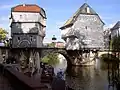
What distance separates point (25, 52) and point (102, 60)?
25.0 metres

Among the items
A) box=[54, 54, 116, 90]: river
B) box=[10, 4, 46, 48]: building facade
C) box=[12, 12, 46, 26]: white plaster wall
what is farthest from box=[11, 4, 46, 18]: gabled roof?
box=[54, 54, 116, 90]: river

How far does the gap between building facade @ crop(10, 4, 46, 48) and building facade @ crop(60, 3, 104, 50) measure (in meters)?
10.1

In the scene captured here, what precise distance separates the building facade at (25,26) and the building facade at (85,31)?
1008 cm

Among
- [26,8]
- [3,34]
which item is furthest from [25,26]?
[3,34]

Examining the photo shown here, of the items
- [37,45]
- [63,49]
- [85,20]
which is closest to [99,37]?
[85,20]

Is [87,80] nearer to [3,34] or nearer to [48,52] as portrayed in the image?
[48,52]

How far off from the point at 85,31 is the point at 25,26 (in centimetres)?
1566

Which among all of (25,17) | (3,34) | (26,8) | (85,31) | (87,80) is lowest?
(87,80)

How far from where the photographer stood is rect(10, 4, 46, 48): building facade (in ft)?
184

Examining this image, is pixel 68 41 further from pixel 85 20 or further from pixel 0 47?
pixel 0 47

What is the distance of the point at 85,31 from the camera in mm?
64812

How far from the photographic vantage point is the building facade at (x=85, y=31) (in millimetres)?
64312

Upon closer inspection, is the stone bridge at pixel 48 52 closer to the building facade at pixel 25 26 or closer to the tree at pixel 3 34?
Answer: the building facade at pixel 25 26

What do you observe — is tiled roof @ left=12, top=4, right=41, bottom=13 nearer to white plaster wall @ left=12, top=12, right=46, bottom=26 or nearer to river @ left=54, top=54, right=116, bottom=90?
white plaster wall @ left=12, top=12, right=46, bottom=26
